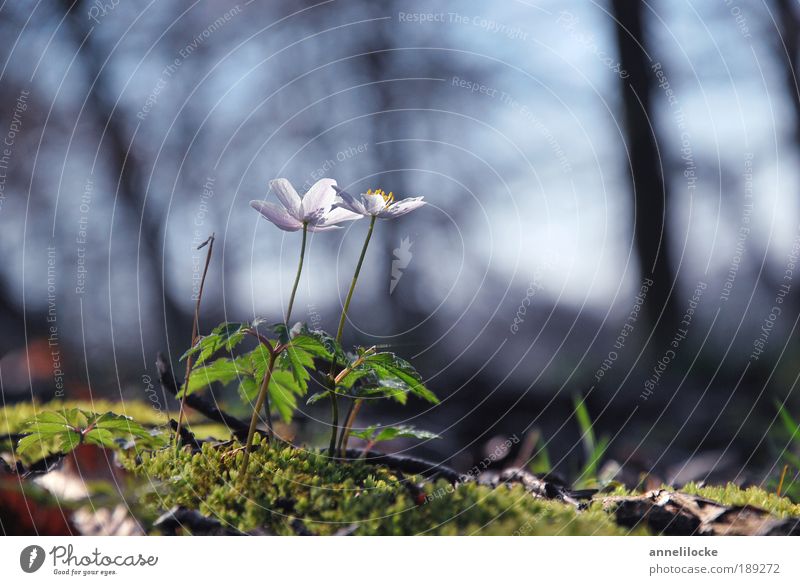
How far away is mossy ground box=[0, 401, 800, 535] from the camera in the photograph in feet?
3.99

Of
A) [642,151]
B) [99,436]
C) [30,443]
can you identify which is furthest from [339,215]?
[642,151]

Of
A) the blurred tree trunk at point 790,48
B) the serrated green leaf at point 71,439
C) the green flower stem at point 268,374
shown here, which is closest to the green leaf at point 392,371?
the green flower stem at point 268,374

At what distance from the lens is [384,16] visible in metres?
3.69

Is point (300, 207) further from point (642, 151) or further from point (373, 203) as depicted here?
point (642, 151)

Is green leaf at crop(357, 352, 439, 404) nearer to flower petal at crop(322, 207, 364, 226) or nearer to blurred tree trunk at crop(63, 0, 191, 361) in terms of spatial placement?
flower petal at crop(322, 207, 364, 226)

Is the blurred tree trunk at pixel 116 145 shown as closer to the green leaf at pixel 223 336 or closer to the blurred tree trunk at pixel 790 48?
the green leaf at pixel 223 336

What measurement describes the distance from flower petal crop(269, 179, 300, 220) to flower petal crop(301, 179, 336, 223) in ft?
0.04

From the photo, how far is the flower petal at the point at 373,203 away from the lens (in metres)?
1.23

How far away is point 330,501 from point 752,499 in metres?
1.01

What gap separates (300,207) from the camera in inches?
48.7

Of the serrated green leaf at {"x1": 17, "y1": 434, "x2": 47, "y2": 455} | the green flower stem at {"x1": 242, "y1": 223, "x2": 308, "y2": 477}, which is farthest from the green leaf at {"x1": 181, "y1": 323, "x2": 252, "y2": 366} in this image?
the serrated green leaf at {"x1": 17, "y1": 434, "x2": 47, "y2": 455}

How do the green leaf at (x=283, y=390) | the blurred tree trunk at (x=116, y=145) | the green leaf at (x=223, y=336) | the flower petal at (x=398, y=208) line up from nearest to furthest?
1. the green leaf at (x=223, y=336)
2. the flower petal at (x=398, y=208)
3. the green leaf at (x=283, y=390)
4. the blurred tree trunk at (x=116, y=145)

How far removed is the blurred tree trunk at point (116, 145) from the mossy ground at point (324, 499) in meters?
1.97

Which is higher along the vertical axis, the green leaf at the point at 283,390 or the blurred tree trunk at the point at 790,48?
the blurred tree trunk at the point at 790,48
